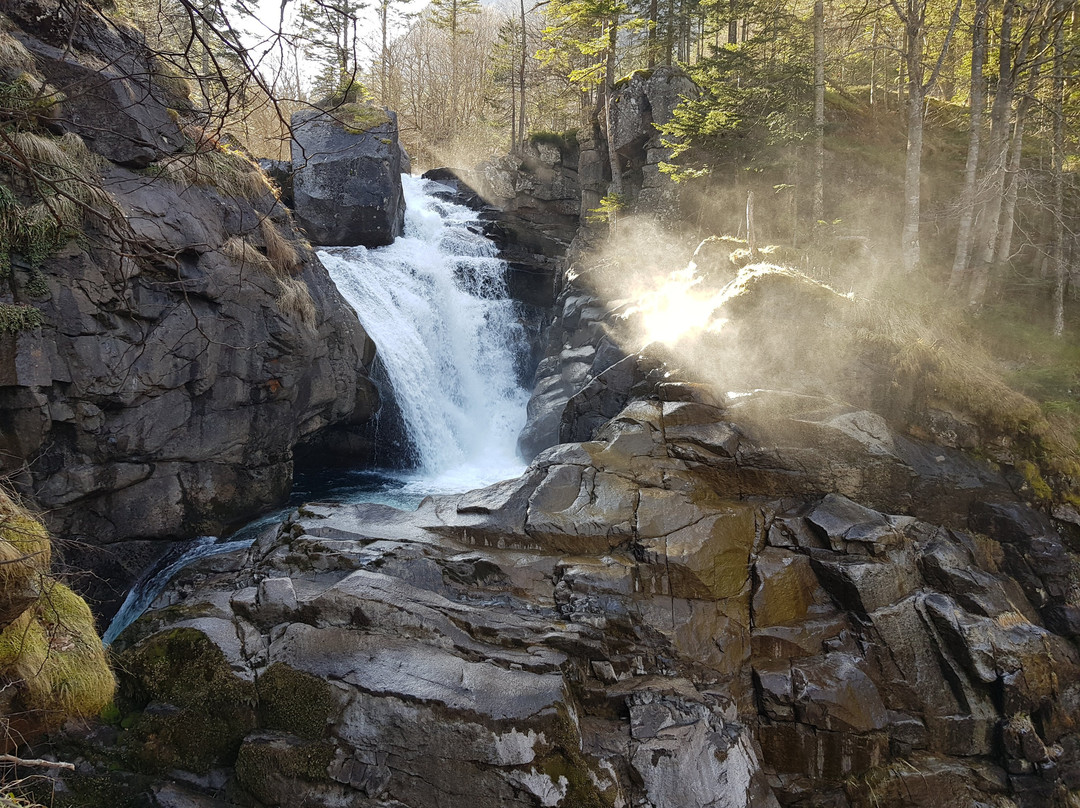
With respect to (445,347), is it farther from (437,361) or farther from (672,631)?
(672,631)

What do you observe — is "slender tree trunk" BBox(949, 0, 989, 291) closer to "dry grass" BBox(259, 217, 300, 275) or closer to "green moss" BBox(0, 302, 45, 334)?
"dry grass" BBox(259, 217, 300, 275)

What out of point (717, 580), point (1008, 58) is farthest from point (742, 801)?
point (1008, 58)

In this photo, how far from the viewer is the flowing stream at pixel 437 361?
13.2 meters

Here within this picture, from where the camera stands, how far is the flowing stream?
1319cm

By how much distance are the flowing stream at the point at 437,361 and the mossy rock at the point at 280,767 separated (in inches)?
231

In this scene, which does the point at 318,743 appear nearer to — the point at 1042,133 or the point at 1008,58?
the point at 1008,58

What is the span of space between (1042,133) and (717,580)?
1411 cm

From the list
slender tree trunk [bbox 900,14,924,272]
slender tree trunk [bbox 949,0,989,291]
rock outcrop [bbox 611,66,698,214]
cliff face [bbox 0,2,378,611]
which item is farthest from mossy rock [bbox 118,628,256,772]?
rock outcrop [bbox 611,66,698,214]

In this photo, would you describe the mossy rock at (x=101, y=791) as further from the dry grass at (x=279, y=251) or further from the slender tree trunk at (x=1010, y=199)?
the slender tree trunk at (x=1010, y=199)

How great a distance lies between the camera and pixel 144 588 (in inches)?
358

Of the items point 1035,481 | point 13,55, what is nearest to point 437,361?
point 13,55

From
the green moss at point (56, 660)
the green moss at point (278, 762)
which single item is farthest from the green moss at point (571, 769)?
the green moss at point (56, 660)

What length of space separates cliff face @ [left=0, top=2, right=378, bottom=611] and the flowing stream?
1549 mm

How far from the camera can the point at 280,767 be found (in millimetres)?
5258
